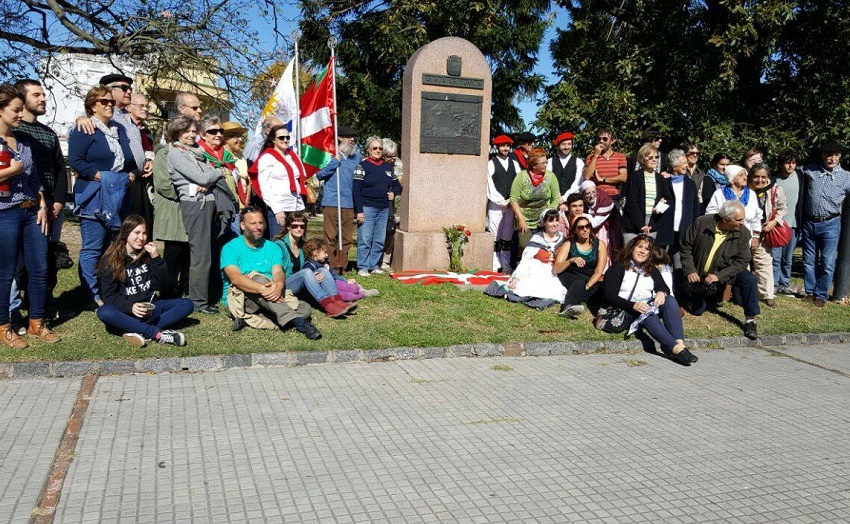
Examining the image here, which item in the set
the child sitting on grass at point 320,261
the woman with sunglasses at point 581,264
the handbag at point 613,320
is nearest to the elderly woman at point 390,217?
the child sitting on grass at point 320,261

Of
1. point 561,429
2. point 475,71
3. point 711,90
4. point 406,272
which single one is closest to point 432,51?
point 475,71

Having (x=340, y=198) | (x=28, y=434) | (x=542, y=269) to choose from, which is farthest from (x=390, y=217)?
(x=28, y=434)

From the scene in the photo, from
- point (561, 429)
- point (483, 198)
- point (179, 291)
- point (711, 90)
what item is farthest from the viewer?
point (711, 90)

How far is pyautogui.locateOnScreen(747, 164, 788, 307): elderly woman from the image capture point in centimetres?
941

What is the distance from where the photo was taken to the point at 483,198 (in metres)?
10.6

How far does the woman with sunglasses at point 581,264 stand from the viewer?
26.9ft

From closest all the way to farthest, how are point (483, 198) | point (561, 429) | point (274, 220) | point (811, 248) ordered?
point (561, 429), point (274, 220), point (811, 248), point (483, 198)

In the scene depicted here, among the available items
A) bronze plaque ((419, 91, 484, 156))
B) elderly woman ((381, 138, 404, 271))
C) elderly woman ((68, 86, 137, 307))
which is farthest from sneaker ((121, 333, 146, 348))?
bronze plaque ((419, 91, 484, 156))

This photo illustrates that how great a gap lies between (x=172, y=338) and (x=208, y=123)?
8.73 feet

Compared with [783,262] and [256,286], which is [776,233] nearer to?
[783,262]

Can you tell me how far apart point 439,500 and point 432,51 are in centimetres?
745

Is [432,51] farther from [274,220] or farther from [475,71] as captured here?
[274,220]

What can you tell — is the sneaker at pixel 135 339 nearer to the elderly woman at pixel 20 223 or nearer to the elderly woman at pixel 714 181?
the elderly woman at pixel 20 223

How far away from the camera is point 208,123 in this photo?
311 inches
